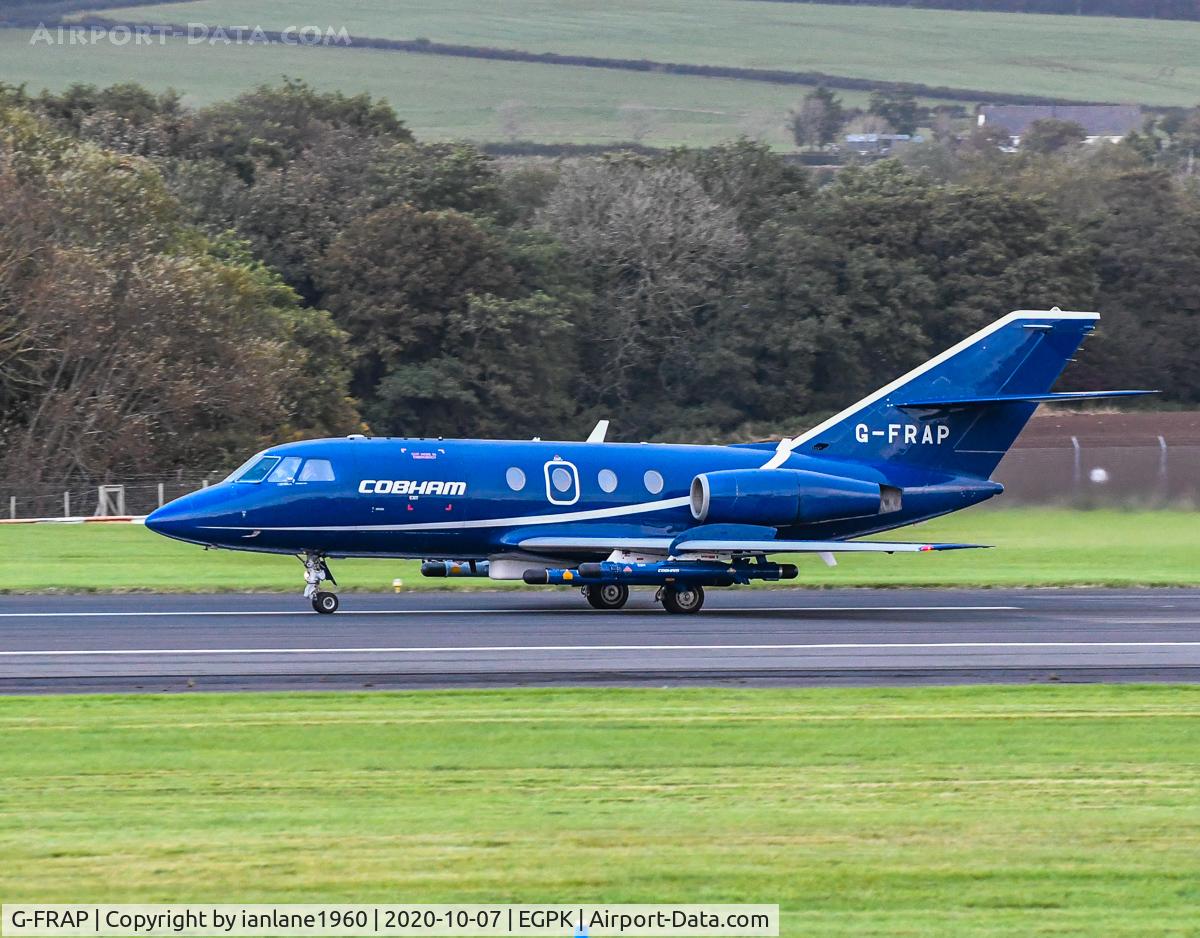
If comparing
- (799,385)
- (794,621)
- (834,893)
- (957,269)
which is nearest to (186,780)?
(834,893)

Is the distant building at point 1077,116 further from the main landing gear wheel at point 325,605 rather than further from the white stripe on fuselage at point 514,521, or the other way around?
the main landing gear wheel at point 325,605

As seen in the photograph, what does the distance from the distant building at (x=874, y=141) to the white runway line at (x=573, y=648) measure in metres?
144

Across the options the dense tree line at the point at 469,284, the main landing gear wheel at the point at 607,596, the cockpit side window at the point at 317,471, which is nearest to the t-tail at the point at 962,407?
the main landing gear wheel at the point at 607,596

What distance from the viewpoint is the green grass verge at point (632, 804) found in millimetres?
9883

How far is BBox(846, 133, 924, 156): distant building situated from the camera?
16734 centimetres

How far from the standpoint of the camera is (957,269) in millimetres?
74188

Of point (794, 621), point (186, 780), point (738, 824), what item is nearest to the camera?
point (738, 824)

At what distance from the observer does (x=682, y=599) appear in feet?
91.4

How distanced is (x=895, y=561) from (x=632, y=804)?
29.2 m

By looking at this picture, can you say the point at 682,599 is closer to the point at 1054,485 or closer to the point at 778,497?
the point at 778,497

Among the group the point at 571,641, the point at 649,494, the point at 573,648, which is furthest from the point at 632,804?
the point at 649,494

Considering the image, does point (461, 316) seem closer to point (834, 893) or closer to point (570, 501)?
point (570, 501)

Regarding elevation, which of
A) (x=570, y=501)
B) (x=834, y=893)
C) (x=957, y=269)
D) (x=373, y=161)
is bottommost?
(x=834, y=893)

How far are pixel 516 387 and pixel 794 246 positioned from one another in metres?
13.6
